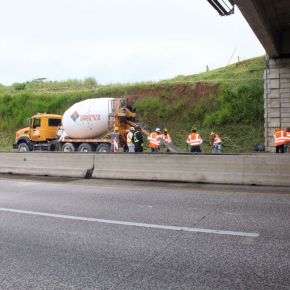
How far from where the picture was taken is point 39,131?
90.0ft

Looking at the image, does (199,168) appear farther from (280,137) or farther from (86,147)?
(86,147)

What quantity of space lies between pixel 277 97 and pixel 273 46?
12.1 feet

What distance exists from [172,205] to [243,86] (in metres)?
22.8

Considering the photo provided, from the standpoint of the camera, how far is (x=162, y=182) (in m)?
11.1

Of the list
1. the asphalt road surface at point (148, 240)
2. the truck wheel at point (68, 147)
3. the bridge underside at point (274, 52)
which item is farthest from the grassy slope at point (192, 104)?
the asphalt road surface at point (148, 240)

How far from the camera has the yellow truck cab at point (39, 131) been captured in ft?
90.2

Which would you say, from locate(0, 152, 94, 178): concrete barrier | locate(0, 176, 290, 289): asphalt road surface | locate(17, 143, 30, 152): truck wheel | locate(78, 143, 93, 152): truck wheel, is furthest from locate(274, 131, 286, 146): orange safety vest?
locate(17, 143, 30, 152): truck wheel

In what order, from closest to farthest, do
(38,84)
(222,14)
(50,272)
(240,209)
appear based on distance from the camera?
→ (50,272)
(240,209)
(222,14)
(38,84)

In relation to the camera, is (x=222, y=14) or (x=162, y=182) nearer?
(x=162, y=182)

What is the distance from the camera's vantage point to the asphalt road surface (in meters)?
4.12

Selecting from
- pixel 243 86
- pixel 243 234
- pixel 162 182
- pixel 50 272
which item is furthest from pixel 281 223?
pixel 243 86

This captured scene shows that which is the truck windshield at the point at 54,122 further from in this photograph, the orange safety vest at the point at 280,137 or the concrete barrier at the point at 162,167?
the orange safety vest at the point at 280,137

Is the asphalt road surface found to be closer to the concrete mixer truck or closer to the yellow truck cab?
the concrete mixer truck

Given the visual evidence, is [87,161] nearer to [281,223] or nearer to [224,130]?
[281,223]
